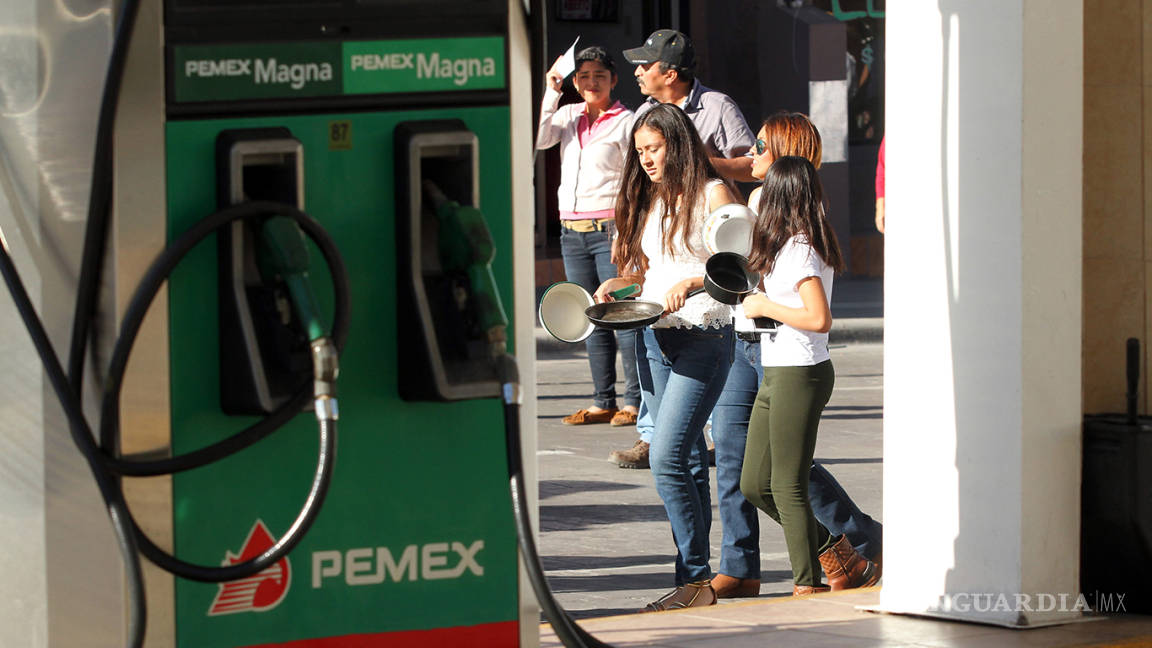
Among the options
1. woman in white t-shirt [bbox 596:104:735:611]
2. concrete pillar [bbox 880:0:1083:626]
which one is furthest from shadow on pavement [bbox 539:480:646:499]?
concrete pillar [bbox 880:0:1083:626]

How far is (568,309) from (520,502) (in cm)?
307

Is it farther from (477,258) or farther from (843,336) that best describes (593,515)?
(843,336)

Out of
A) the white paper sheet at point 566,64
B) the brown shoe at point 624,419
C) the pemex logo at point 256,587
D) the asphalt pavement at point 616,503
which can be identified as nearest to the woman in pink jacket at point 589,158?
the white paper sheet at point 566,64

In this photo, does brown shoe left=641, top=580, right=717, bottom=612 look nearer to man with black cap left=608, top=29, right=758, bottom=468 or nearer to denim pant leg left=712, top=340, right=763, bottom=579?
denim pant leg left=712, top=340, right=763, bottom=579

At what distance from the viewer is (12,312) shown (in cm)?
327

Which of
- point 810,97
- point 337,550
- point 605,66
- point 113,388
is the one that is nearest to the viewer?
point 113,388

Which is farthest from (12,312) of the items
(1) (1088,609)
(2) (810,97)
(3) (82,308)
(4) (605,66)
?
(2) (810,97)

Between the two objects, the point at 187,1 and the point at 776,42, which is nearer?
the point at 187,1

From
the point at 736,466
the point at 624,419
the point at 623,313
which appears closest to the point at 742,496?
the point at 736,466

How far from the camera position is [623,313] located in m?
5.97

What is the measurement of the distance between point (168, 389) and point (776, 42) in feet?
68.3

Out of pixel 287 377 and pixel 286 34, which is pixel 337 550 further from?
pixel 286 34

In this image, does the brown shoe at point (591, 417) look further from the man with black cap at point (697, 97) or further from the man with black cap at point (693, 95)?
the man with black cap at point (697, 97)

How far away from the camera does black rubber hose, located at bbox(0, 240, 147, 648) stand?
10.3 feet
